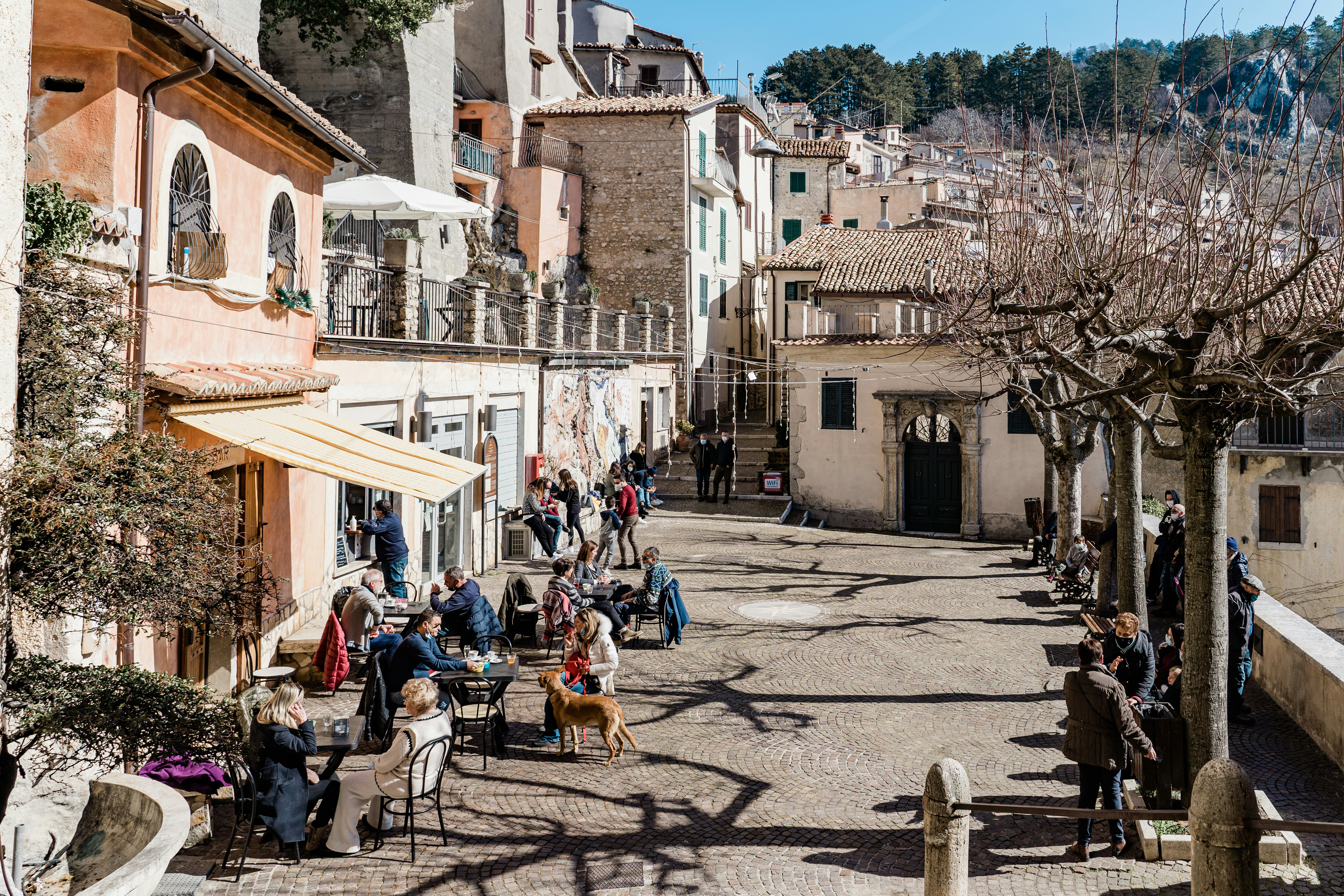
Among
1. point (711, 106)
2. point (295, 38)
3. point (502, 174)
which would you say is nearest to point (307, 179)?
point (295, 38)

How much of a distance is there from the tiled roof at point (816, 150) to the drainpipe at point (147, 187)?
42259mm

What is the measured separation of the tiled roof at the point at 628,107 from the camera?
1391 inches

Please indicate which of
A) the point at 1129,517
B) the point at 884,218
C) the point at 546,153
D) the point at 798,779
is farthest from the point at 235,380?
the point at 884,218

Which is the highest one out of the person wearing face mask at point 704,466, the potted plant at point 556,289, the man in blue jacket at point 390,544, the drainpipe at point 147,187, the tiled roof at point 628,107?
the tiled roof at point 628,107

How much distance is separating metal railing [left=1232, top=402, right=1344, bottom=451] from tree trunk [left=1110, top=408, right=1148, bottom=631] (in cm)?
1511

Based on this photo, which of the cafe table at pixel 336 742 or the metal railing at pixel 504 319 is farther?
the metal railing at pixel 504 319

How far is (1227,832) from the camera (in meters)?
5.43

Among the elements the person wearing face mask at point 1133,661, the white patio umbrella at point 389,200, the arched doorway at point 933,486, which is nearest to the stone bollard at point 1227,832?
the person wearing face mask at point 1133,661

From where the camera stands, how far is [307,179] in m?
13.7

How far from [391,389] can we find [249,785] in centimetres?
857

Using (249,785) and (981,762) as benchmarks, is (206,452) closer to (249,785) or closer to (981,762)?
(249,785)

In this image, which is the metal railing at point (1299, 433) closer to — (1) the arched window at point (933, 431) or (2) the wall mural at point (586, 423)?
(1) the arched window at point (933, 431)

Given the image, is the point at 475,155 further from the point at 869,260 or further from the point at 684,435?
the point at 869,260

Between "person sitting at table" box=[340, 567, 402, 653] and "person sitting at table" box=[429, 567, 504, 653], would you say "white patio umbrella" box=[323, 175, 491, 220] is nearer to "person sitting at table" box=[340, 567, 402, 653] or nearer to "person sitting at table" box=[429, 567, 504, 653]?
"person sitting at table" box=[340, 567, 402, 653]
